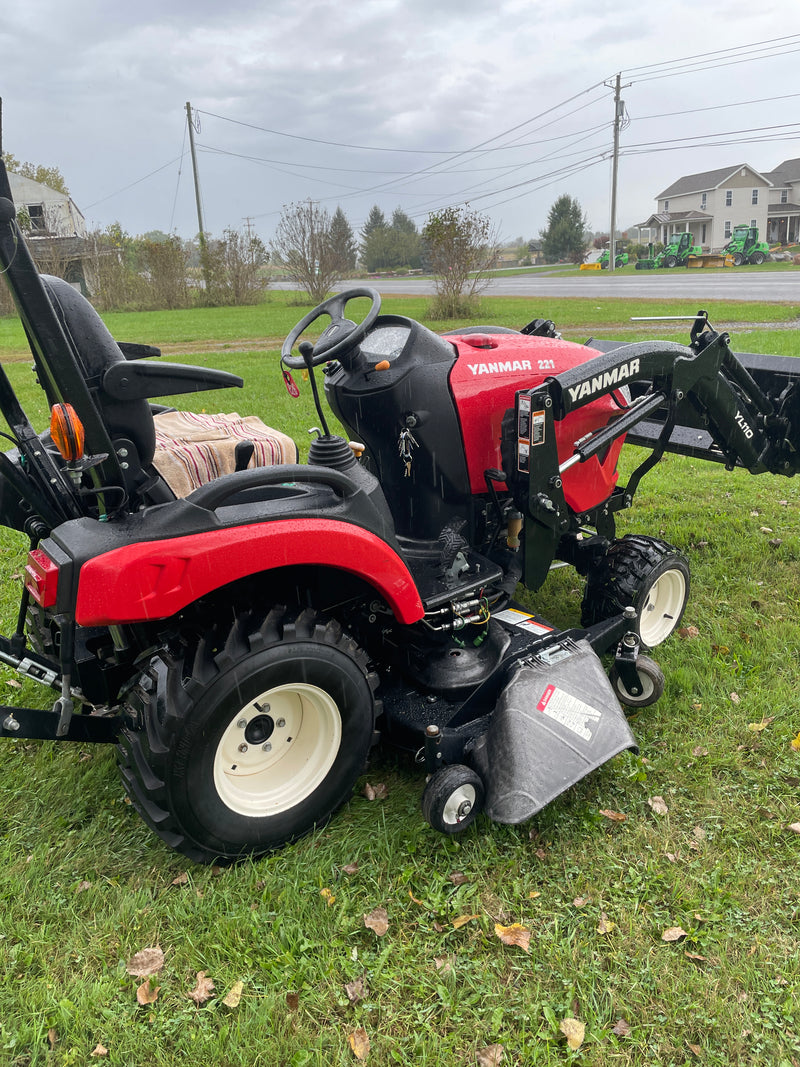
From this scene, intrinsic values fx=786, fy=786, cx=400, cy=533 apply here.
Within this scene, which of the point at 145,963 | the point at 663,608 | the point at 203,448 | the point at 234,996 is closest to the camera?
the point at 234,996

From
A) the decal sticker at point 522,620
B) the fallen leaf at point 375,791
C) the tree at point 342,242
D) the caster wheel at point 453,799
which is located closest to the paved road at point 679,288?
the tree at point 342,242

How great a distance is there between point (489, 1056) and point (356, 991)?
1.26 feet

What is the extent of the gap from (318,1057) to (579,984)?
710 millimetres

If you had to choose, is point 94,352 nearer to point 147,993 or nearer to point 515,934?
point 147,993

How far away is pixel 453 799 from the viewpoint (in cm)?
251

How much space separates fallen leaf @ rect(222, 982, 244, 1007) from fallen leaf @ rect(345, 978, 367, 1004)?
0.93 feet

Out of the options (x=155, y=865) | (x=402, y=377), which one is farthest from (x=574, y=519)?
(x=155, y=865)

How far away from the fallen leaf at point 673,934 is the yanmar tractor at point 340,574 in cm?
49

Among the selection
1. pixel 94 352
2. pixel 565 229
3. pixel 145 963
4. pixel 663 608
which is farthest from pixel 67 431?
pixel 565 229

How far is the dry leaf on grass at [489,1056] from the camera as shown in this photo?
76.0 inches

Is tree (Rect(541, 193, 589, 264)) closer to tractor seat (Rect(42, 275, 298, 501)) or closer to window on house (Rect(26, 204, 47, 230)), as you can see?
window on house (Rect(26, 204, 47, 230))

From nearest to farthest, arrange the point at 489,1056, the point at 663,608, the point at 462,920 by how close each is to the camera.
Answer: the point at 489,1056
the point at 462,920
the point at 663,608

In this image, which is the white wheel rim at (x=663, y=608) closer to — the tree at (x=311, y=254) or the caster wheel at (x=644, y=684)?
the caster wheel at (x=644, y=684)

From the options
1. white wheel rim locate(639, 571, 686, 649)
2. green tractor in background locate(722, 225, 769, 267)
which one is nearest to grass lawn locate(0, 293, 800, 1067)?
white wheel rim locate(639, 571, 686, 649)
